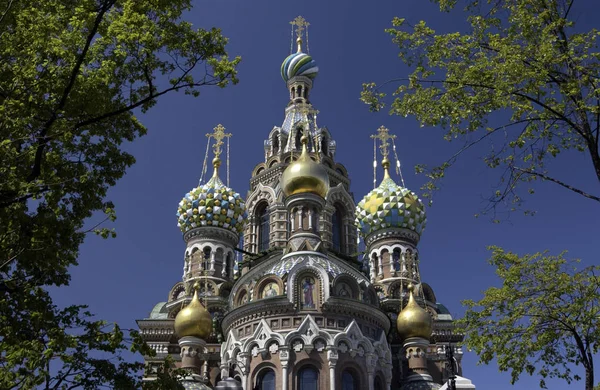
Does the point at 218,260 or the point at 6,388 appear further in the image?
the point at 218,260

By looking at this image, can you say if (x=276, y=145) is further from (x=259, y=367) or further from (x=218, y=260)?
(x=259, y=367)

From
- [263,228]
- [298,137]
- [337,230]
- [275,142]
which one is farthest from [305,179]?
[275,142]

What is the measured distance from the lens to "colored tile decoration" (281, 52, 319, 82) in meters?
35.5

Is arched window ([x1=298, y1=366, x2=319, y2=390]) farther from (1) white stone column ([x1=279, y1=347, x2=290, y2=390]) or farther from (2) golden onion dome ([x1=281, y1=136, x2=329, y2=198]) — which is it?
(2) golden onion dome ([x1=281, y1=136, x2=329, y2=198])

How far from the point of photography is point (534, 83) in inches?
328

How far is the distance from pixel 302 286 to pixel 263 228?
10191 mm

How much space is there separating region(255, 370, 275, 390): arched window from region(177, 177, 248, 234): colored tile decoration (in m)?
9.97

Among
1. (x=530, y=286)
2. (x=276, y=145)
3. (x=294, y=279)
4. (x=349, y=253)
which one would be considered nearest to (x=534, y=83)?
(x=530, y=286)

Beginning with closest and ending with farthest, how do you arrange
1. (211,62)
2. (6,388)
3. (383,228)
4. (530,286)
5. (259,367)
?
1. (6,388)
2. (211,62)
3. (530,286)
4. (259,367)
5. (383,228)

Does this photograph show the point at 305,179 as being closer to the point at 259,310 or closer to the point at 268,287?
the point at 268,287

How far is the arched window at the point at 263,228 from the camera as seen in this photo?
30.3 meters

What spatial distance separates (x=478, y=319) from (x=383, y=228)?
17.5m

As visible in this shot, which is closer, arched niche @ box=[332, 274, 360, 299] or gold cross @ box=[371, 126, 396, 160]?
arched niche @ box=[332, 274, 360, 299]

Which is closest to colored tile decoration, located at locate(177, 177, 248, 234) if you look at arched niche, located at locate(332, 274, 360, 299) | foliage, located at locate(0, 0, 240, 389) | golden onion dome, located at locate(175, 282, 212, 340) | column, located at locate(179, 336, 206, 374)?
golden onion dome, located at locate(175, 282, 212, 340)
